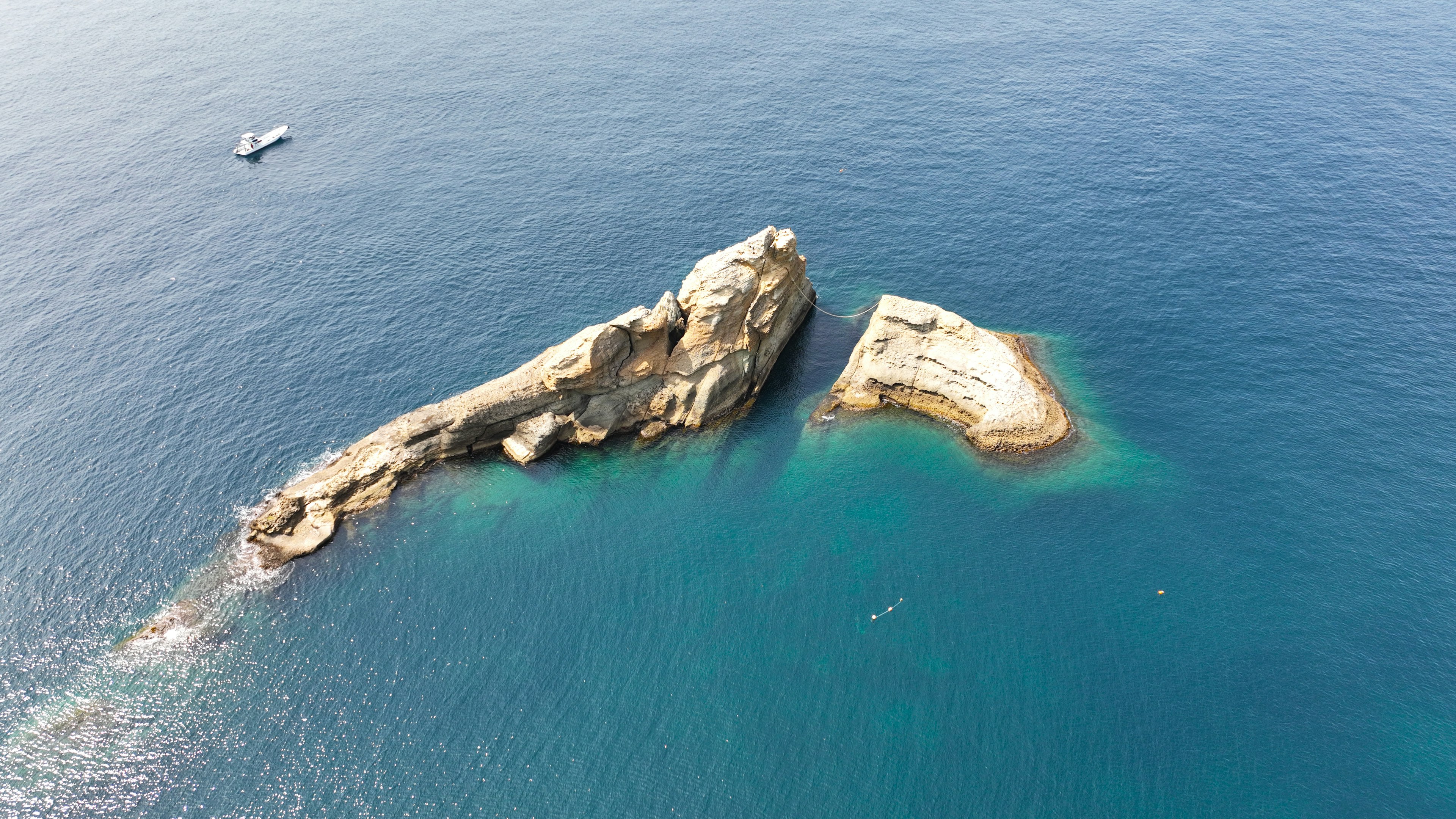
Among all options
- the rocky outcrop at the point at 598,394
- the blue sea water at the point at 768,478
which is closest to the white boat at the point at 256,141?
the blue sea water at the point at 768,478

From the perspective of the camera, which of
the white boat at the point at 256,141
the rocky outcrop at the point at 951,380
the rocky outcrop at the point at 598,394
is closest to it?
the rocky outcrop at the point at 598,394

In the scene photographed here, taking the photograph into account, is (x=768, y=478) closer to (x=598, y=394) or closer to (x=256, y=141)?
(x=598, y=394)

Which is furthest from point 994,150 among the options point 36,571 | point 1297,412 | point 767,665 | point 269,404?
point 36,571

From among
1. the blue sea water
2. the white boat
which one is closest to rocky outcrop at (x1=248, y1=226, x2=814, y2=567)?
the blue sea water

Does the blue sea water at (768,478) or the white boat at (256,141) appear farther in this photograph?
the white boat at (256,141)

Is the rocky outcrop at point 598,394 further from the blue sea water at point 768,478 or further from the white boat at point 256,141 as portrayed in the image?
the white boat at point 256,141

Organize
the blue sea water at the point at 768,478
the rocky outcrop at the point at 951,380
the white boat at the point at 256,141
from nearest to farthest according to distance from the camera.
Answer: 1. the blue sea water at the point at 768,478
2. the rocky outcrop at the point at 951,380
3. the white boat at the point at 256,141

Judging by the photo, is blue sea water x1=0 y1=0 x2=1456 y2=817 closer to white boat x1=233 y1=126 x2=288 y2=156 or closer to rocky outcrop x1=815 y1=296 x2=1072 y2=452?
rocky outcrop x1=815 y1=296 x2=1072 y2=452

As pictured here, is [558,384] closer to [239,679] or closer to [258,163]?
[239,679]
